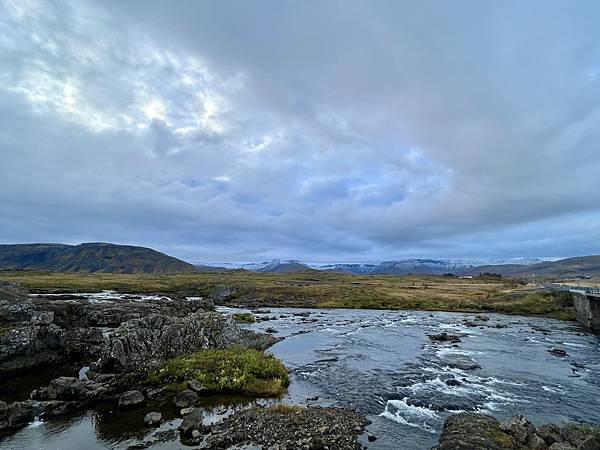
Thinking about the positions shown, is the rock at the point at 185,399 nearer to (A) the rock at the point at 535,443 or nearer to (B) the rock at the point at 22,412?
(B) the rock at the point at 22,412

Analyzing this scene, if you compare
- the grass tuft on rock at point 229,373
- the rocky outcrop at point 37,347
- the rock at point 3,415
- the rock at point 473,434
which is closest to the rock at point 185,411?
the grass tuft on rock at point 229,373

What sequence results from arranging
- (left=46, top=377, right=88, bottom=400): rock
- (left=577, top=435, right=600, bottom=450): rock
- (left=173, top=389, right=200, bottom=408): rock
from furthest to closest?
(left=46, top=377, right=88, bottom=400): rock < (left=173, top=389, right=200, bottom=408): rock < (left=577, top=435, right=600, bottom=450): rock

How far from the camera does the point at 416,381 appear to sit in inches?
1431

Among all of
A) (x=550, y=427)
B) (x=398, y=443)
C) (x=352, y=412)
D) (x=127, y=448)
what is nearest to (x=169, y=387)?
(x=127, y=448)

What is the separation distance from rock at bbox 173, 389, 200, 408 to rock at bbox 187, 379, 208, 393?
41.9 inches

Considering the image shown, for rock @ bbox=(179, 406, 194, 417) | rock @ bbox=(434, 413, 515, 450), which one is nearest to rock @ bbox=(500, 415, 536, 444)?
rock @ bbox=(434, 413, 515, 450)

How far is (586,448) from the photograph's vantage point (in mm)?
16969

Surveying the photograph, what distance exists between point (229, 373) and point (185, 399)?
5.80 meters

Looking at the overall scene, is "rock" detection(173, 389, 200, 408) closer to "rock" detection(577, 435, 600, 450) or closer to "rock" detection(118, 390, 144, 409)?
"rock" detection(118, 390, 144, 409)

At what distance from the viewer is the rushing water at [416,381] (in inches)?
966

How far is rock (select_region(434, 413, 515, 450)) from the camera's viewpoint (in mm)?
20438

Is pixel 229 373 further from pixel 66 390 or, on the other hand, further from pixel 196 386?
pixel 66 390

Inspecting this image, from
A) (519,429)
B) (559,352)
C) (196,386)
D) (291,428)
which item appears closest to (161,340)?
(196,386)

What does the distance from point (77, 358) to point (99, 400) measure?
52.9 feet
